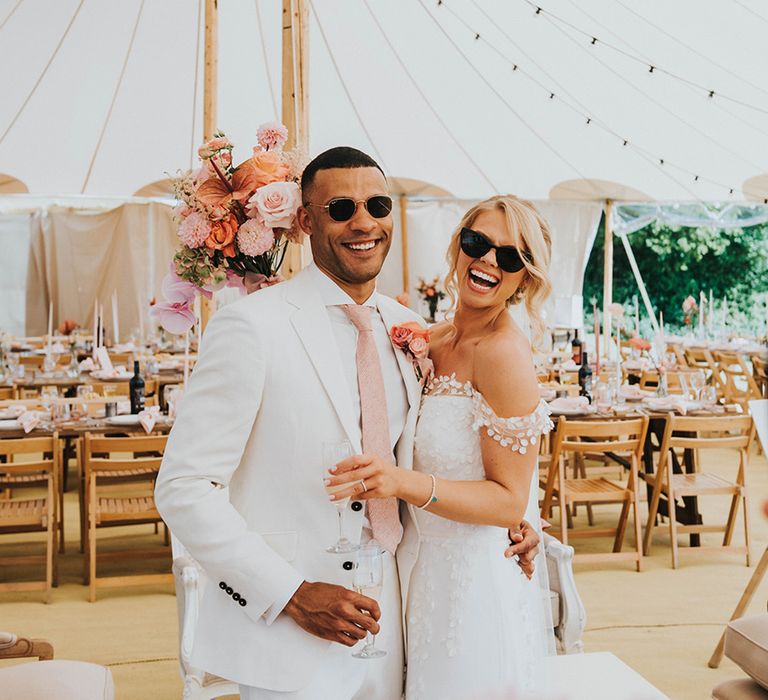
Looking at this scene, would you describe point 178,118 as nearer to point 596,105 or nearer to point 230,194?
point 596,105

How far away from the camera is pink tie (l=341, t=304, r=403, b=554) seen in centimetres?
192

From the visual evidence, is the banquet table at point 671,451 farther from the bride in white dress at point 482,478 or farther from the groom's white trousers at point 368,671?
the groom's white trousers at point 368,671

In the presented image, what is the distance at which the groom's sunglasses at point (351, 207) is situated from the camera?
6.32ft

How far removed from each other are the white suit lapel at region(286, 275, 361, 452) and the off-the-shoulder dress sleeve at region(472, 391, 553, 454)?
0.33 meters

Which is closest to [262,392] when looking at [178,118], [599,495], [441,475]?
[441,475]

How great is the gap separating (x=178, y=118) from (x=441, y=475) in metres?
8.88

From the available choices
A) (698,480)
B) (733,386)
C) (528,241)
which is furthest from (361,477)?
(733,386)

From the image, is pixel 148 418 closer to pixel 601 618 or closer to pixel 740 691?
pixel 601 618

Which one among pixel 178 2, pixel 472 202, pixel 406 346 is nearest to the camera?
pixel 406 346

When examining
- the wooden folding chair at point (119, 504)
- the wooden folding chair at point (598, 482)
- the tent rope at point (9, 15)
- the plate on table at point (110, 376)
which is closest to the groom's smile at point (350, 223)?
the wooden folding chair at point (119, 504)

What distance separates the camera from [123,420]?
5605 mm

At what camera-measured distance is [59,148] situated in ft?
33.3

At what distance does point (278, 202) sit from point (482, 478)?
767 mm

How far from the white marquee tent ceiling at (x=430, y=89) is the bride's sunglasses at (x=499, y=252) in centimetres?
701
